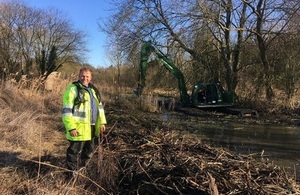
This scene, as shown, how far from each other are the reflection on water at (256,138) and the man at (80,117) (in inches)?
149

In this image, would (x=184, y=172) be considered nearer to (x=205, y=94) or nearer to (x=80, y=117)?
(x=80, y=117)

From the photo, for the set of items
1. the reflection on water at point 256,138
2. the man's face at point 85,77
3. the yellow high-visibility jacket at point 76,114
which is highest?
the man's face at point 85,77

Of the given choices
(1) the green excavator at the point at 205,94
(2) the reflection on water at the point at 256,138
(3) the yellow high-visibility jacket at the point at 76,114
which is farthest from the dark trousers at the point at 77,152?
(1) the green excavator at the point at 205,94

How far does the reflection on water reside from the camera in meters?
10.8

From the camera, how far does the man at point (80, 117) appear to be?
6355 mm

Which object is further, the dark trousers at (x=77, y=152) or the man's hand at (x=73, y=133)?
the dark trousers at (x=77, y=152)

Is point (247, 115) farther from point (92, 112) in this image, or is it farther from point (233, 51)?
point (92, 112)

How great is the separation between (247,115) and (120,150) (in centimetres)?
1577

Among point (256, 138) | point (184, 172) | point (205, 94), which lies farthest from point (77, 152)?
point (205, 94)

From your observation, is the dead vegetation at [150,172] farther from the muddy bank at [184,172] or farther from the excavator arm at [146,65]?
the excavator arm at [146,65]

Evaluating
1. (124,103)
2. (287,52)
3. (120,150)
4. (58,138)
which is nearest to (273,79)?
(287,52)

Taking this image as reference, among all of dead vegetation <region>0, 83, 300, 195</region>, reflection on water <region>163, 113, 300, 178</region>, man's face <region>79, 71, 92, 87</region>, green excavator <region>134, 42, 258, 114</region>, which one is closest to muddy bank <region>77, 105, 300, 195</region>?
Result: dead vegetation <region>0, 83, 300, 195</region>

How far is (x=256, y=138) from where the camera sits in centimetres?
1408

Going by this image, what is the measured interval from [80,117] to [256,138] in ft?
29.7
